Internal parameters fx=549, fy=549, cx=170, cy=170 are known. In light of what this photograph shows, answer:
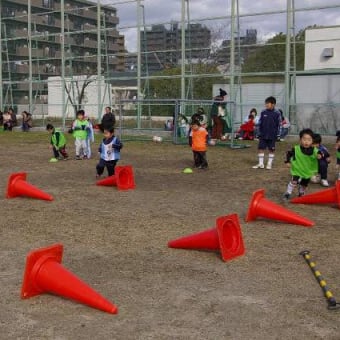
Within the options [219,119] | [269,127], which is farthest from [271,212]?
[219,119]

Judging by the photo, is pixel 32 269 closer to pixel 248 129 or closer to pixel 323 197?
pixel 323 197

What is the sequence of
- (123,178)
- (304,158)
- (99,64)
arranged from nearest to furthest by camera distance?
(304,158), (123,178), (99,64)

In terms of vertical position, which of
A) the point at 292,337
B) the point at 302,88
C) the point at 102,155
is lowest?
the point at 292,337

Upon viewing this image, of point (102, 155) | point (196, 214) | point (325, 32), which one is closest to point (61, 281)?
point (196, 214)

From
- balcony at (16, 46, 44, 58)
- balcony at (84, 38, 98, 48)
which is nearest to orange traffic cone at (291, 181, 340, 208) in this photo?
balcony at (84, 38, 98, 48)

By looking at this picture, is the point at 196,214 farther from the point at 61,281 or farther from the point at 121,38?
the point at 121,38

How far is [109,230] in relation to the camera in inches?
265

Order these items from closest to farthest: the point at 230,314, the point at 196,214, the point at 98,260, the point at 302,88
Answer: the point at 230,314 < the point at 98,260 < the point at 196,214 < the point at 302,88

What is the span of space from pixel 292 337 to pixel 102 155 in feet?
24.9

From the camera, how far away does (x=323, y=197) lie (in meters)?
8.23

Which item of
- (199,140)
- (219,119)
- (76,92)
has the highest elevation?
(76,92)

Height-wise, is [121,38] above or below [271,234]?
above

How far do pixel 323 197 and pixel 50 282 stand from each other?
5.08m

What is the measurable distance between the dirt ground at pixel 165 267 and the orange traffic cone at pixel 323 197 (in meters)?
0.20
